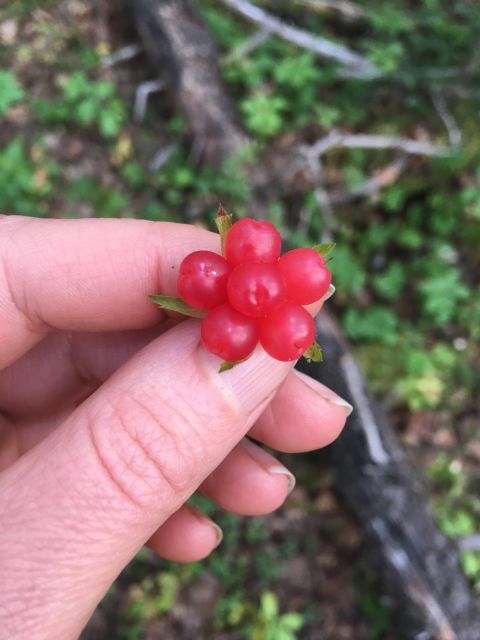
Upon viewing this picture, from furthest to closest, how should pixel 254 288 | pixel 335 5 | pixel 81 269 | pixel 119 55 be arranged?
pixel 335 5 < pixel 119 55 < pixel 81 269 < pixel 254 288

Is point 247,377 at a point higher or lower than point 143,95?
higher

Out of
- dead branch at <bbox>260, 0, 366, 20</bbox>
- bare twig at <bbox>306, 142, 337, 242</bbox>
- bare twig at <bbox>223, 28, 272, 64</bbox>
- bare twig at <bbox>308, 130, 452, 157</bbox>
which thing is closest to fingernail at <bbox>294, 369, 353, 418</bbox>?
bare twig at <bbox>306, 142, 337, 242</bbox>

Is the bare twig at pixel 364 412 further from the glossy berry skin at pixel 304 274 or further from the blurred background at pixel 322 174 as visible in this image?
the glossy berry skin at pixel 304 274

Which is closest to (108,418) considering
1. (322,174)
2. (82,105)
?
(322,174)

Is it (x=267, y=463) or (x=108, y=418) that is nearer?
(x=108, y=418)

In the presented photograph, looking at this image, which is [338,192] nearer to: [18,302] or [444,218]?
[444,218]

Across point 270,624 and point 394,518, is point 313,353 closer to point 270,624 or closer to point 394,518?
point 394,518

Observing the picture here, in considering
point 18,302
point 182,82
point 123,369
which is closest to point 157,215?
point 182,82

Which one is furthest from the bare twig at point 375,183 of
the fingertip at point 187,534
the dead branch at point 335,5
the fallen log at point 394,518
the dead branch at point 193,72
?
the fingertip at point 187,534
